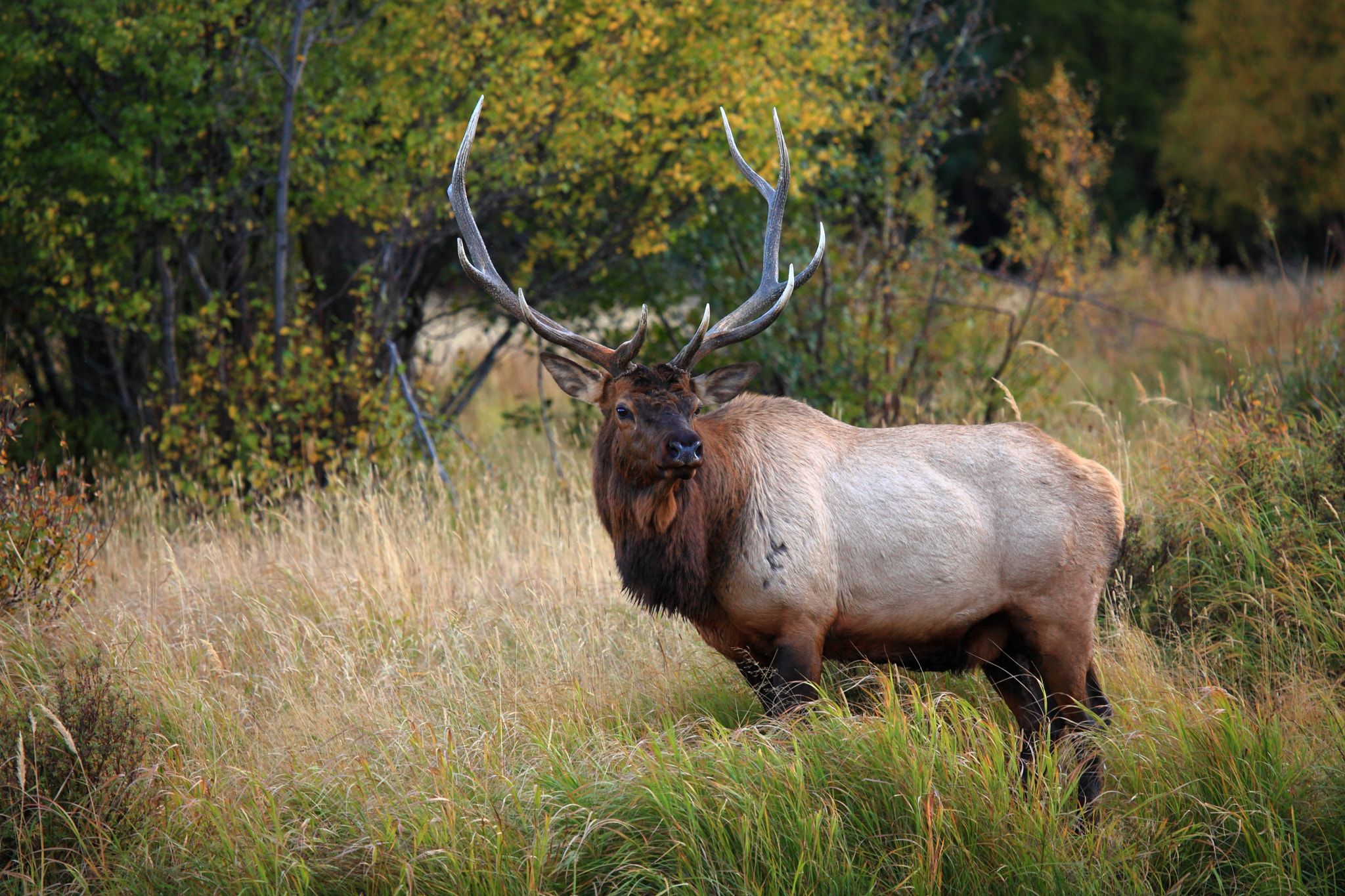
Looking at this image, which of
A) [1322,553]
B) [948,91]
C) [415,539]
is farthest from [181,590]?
[948,91]

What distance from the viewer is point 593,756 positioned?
13.5 feet

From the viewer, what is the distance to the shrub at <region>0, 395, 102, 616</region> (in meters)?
5.45

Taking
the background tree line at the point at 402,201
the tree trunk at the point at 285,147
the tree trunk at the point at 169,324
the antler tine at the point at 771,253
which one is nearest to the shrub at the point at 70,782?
the antler tine at the point at 771,253

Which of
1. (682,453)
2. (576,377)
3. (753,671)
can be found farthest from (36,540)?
(753,671)

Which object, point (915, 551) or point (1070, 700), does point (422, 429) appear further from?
point (1070, 700)

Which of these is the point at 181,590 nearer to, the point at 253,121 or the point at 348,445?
the point at 348,445

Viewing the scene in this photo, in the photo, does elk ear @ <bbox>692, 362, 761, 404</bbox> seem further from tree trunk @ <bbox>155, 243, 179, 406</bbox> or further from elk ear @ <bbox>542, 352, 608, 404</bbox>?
tree trunk @ <bbox>155, 243, 179, 406</bbox>

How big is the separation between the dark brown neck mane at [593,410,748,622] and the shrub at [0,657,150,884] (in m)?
2.04

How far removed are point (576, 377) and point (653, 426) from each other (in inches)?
27.1

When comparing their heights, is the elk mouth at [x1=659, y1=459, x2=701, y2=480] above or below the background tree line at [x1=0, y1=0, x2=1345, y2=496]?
below

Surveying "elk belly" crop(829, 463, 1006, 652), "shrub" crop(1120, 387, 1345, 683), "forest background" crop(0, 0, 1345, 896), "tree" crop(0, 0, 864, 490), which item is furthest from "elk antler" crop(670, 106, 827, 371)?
"tree" crop(0, 0, 864, 490)

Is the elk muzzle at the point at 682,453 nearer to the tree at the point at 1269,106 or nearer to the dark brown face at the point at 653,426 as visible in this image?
the dark brown face at the point at 653,426

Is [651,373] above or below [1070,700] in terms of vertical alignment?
above

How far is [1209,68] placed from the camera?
21.3 metres
